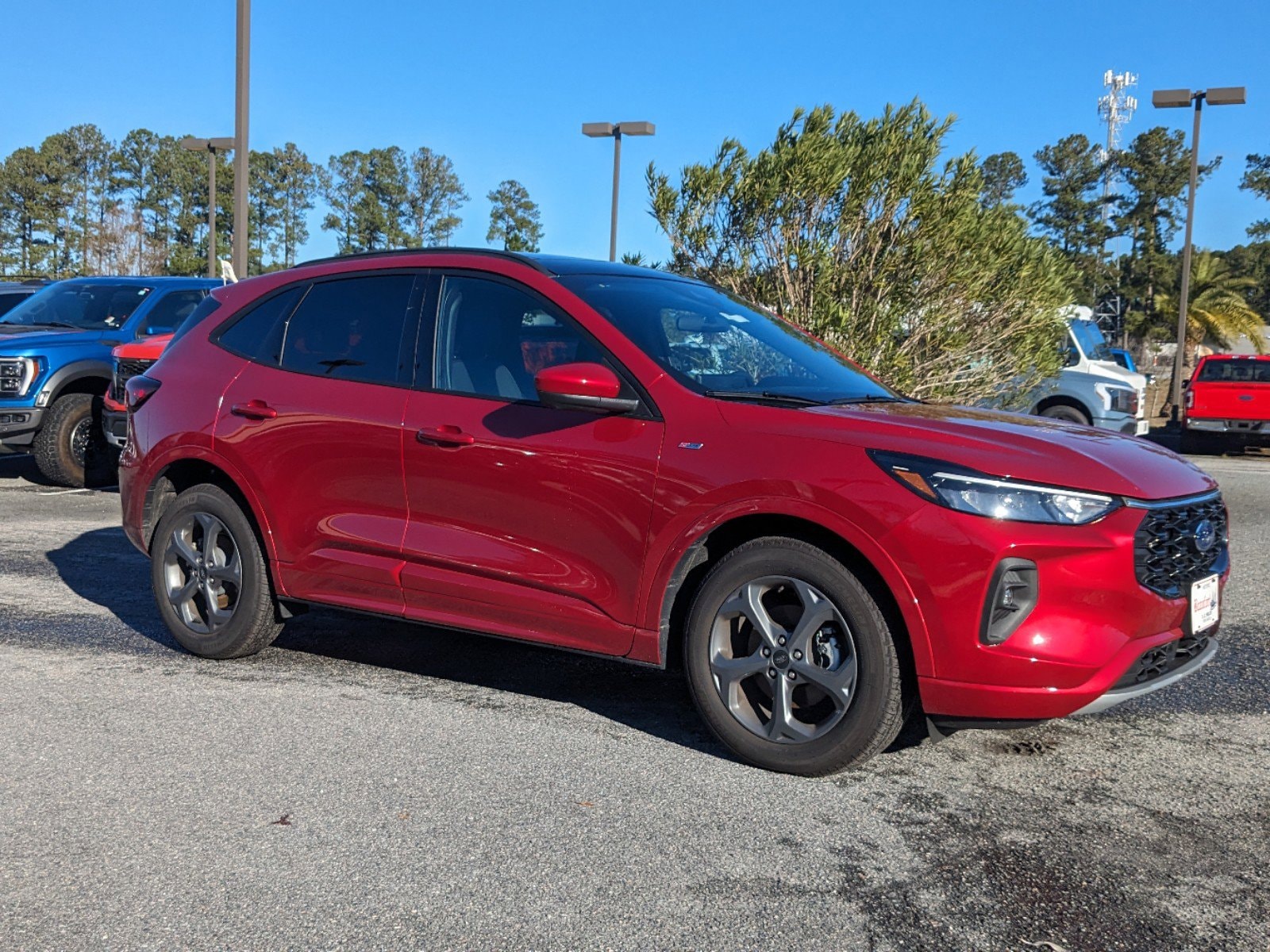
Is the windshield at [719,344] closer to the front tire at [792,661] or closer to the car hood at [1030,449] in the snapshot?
the car hood at [1030,449]

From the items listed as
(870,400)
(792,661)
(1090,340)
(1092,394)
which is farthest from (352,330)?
(1090,340)

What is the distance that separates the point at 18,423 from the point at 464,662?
7.47 metres

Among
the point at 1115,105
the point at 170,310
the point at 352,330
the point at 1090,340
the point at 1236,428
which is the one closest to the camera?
the point at 352,330

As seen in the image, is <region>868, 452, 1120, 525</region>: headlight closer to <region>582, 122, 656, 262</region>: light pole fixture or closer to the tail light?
the tail light

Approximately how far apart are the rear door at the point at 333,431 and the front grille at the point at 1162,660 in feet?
8.49

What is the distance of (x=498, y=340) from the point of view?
476cm

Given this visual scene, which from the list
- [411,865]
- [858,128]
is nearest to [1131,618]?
[411,865]

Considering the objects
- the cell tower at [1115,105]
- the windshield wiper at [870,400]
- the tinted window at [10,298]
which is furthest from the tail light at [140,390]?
the cell tower at [1115,105]

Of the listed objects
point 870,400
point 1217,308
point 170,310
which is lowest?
point 870,400

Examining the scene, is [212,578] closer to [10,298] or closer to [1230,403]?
[10,298]

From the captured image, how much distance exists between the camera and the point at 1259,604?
23.6 ft

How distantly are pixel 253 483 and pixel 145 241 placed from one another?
5961 centimetres

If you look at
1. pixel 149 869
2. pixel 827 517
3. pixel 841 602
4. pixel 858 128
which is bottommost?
pixel 149 869

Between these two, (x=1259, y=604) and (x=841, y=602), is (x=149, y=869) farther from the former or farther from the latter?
(x=1259, y=604)
